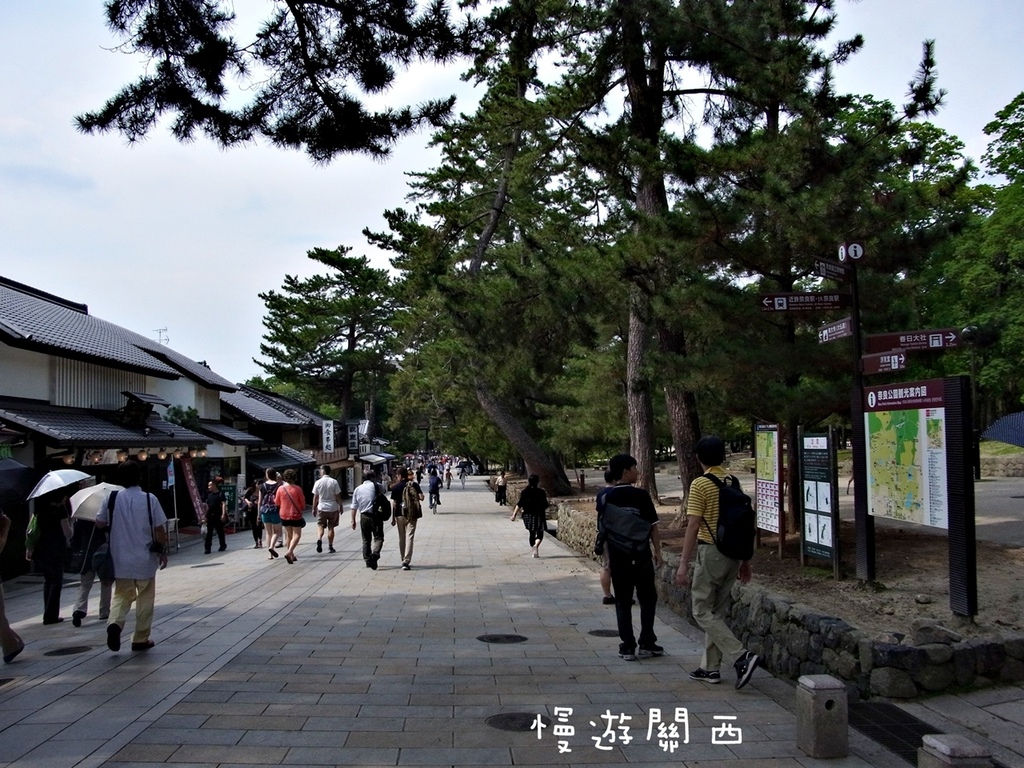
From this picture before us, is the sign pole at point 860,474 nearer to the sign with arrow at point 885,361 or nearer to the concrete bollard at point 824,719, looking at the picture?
the sign with arrow at point 885,361

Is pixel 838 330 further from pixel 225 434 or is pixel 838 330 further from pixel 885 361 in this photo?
pixel 225 434

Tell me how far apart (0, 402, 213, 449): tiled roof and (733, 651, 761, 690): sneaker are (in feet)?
39.2

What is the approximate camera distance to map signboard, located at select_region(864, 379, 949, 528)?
21.4ft

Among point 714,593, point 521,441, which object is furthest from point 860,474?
point 521,441

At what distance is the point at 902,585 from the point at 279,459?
28327mm

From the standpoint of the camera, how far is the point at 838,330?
820 cm

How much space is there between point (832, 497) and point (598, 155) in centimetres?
725

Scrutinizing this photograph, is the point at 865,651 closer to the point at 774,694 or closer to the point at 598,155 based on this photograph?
the point at 774,694

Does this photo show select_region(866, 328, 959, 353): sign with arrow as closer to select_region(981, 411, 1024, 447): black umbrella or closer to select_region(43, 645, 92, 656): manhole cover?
select_region(43, 645, 92, 656): manhole cover

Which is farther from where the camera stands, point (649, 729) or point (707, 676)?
point (707, 676)

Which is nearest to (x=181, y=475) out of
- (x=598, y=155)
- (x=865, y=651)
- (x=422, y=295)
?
(x=422, y=295)

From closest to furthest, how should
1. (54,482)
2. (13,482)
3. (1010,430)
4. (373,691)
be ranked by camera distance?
(373,691) < (13,482) < (54,482) < (1010,430)

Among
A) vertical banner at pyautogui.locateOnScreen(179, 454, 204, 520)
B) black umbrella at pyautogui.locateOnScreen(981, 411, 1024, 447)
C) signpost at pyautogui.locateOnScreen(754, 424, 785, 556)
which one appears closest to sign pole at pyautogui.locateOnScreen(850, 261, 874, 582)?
signpost at pyautogui.locateOnScreen(754, 424, 785, 556)

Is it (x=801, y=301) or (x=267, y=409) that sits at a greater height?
(x=801, y=301)
